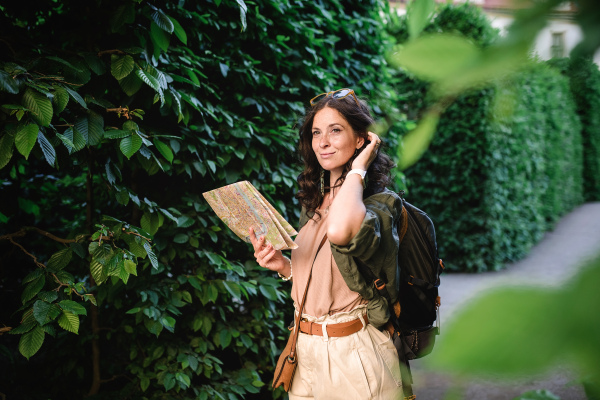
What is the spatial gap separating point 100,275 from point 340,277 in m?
1.01

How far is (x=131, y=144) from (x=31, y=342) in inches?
33.6

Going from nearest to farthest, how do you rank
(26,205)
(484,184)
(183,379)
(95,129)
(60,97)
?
(60,97), (95,129), (183,379), (26,205), (484,184)

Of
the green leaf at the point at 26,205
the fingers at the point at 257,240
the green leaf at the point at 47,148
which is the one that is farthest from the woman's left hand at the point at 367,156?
the green leaf at the point at 26,205

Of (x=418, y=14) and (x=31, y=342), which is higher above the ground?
(x=418, y=14)

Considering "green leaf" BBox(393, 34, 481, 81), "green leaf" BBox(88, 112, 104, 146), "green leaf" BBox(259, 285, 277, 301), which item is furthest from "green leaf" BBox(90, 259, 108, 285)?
"green leaf" BBox(393, 34, 481, 81)

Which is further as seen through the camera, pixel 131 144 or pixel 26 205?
pixel 26 205

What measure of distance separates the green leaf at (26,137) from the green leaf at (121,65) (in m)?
0.45

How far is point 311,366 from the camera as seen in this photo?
2018 millimetres

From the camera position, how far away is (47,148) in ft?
5.56

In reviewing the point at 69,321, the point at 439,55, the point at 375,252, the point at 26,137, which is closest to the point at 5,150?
the point at 26,137

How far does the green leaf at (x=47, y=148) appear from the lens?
1.67 meters

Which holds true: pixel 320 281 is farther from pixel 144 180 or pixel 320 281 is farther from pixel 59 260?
pixel 144 180

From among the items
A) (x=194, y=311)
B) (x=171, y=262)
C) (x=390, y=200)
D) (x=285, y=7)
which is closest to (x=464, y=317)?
(x=390, y=200)

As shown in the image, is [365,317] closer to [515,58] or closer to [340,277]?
[340,277]
